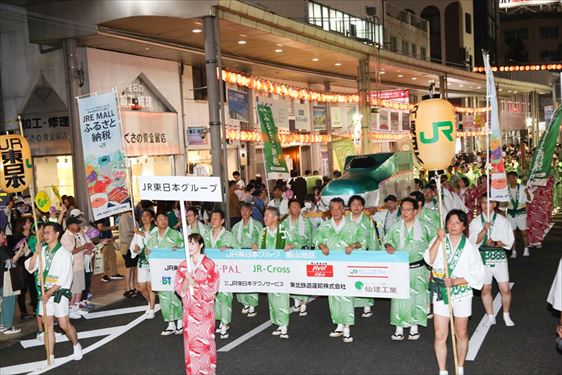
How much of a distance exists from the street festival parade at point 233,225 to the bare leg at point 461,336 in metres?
0.02

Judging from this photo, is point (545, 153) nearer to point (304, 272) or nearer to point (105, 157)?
point (304, 272)

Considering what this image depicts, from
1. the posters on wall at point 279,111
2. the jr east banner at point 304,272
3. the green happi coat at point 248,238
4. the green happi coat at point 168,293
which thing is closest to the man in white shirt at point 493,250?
the jr east banner at point 304,272

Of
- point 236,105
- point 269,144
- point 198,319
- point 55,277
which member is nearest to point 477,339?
A: point 198,319

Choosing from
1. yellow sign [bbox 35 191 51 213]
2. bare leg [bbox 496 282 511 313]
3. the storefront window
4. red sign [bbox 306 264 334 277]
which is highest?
the storefront window

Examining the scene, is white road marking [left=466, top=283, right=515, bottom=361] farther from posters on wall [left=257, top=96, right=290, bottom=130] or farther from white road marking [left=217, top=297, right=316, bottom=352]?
posters on wall [left=257, top=96, right=290, bottom=130]

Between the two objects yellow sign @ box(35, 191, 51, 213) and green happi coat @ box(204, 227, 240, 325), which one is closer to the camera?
green happi coat @ box(204, 227, 240, 325)

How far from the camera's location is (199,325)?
6285 mm

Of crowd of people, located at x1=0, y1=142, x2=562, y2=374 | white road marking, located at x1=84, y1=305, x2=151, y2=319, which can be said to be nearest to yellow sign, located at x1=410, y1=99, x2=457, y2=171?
crowd of people, located at x1=0, y1=142, x2=562, y2=374

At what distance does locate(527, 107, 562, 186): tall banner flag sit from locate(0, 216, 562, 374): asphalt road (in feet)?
11.1

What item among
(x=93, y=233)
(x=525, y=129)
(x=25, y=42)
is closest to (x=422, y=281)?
(x=93, y=233)

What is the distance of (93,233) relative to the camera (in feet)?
36.7

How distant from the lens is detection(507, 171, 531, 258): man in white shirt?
13281 millimetres

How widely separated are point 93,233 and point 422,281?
20.3ft

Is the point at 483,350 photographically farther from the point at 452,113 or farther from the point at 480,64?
the point at 480,64
